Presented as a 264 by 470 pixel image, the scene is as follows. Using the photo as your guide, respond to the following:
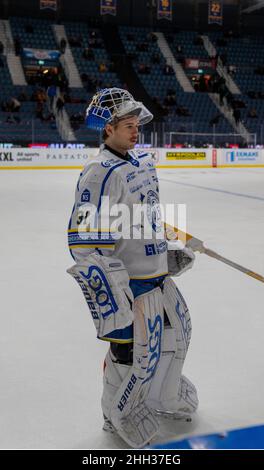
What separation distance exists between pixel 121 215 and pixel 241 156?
17.5 meters

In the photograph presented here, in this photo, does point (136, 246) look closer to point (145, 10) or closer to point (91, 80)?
point (91, 80)

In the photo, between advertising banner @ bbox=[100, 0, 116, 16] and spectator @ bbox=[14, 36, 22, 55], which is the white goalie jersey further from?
spectator @ bbox=[14, 36, 22, 55]

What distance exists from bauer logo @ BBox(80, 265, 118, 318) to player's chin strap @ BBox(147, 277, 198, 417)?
→ 0.34 metres

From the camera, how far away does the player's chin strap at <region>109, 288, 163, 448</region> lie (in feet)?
6.25

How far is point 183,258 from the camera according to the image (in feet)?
7.18

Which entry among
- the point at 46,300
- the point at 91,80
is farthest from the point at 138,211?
the point at 91,80

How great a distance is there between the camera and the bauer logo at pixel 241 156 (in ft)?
61.2

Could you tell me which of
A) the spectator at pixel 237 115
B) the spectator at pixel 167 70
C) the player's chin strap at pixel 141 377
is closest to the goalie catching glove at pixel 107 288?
the player's chin strap at pixel 141 377

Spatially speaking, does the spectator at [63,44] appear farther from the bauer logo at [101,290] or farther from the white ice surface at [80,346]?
the bauer logo at [101,290]

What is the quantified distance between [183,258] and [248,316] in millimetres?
1367

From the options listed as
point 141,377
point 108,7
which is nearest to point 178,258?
point 141,377

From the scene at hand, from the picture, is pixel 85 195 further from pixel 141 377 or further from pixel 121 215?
pixel 141 377

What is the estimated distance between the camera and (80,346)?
9.52ft

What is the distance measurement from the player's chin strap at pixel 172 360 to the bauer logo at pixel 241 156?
17018 millimetres
